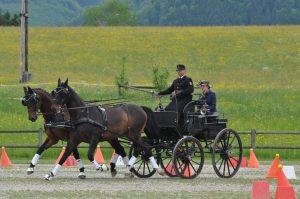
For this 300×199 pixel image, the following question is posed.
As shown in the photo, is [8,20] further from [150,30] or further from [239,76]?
[239,76]

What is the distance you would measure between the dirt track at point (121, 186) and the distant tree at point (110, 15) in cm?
11405

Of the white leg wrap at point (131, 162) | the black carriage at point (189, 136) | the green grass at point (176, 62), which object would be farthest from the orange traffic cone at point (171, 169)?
the green grass at point (176, 62)

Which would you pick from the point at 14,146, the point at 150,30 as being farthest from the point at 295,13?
the point at 14,146

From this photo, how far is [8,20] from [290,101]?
50624mm

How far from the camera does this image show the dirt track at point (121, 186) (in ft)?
56.4

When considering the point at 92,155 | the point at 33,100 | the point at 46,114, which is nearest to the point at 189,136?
the point at 92,155

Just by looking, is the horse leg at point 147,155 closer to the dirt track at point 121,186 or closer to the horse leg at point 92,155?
the dirt track at point 121,186

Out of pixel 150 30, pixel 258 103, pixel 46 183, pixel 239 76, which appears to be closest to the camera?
pixel 46 183

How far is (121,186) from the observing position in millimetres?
18953

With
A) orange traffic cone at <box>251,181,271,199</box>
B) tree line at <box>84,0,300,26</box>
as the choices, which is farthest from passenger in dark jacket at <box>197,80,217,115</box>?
tree line at <box>84,0,300,26</box>

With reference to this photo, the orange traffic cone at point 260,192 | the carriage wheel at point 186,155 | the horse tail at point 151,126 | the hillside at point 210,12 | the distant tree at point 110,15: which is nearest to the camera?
the orange traffic cone at point 260,192

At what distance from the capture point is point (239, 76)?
53.6 meters

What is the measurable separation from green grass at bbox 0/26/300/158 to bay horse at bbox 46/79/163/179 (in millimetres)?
14099

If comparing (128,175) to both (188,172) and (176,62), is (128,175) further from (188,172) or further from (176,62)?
(176,62)
